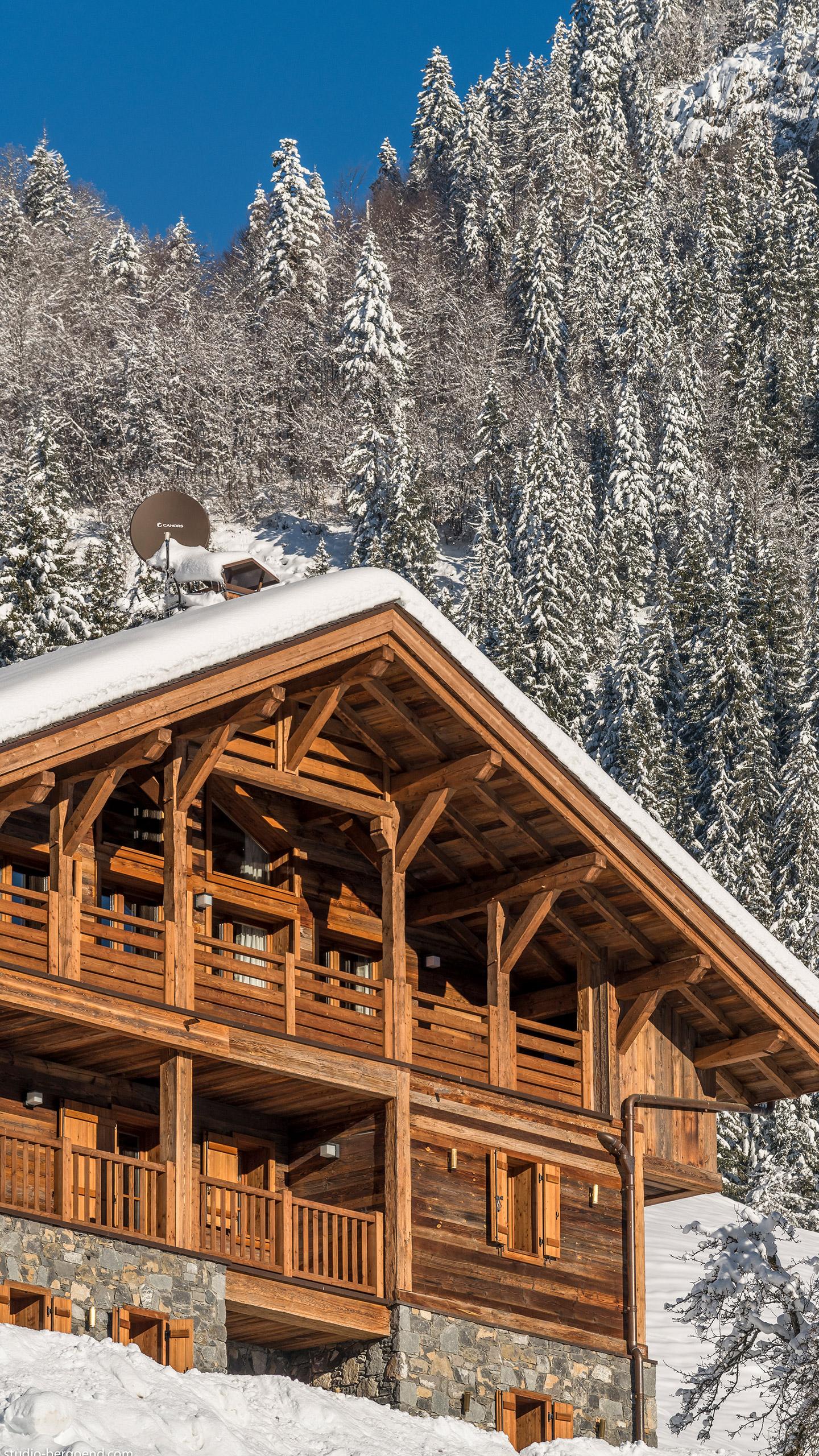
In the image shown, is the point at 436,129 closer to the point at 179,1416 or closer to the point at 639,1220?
the point at 639,1220

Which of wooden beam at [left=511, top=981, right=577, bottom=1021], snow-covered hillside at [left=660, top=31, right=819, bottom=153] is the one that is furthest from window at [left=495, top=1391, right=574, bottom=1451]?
snow-covered hillside at [left=660, top=31, right=819, bottom=153]

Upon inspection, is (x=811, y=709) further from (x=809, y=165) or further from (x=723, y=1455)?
(x=809, y=165)

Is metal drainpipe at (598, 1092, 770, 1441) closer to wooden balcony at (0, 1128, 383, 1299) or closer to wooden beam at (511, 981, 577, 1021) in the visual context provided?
wooden beam at (511, 981, 577, 1021)

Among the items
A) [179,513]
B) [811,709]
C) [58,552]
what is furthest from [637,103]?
[179,513]

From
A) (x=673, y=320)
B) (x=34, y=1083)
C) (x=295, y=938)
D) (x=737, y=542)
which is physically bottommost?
(x=34, y=1083)

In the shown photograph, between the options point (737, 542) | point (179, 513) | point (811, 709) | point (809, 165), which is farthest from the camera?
point (809, 165)

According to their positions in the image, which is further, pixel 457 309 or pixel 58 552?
pixel 457 309

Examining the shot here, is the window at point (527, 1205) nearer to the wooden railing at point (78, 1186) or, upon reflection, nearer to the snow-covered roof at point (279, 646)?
the snow-covered roof at point (279, 646)

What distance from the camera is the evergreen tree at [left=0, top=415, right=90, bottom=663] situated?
6209cm

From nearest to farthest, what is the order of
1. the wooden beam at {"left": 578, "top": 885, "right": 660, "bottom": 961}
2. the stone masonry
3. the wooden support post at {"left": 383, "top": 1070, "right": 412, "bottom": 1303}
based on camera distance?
the stone masonry → the wooden support post at {"left": 383, "top": 1070, "right": 412, "bottom": 1303} → the wooden beam at {"left": 578, "top": 885, "right": 660, "bottom": 961}

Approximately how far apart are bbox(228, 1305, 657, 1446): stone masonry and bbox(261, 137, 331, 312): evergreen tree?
11105 centimetres

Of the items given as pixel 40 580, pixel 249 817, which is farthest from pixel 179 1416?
pixel 40 580

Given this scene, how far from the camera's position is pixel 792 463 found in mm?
125625

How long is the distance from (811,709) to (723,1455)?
62.3 metres
